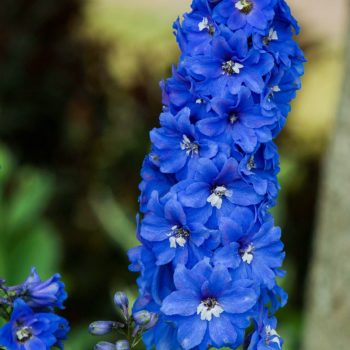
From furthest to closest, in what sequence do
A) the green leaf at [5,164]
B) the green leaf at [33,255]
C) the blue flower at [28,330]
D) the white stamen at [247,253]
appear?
the green leaf at [5,164] < the green leaf at [33,255] < the white stamen at [247,253] < the blue flower at [28,330]

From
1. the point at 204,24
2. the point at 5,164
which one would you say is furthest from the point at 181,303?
the point at 5,164

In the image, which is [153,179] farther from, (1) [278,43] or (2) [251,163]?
(1) [278,43]

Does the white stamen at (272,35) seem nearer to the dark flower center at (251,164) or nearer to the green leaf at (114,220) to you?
the dark flower center at (251,164)

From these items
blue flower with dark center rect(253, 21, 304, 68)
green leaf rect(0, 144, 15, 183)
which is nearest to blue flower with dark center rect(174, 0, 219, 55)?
blue flower with dark center rect(253, 21, 304, 68)

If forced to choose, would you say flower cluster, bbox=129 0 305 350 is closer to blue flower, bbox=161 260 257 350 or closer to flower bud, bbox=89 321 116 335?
blue flower, bbox=161 260 257 350

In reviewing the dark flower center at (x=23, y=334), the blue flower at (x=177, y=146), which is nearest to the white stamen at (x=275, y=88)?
the blue flower at (x=177, y=146)

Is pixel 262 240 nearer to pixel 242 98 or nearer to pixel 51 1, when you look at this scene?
pixel 242 98
